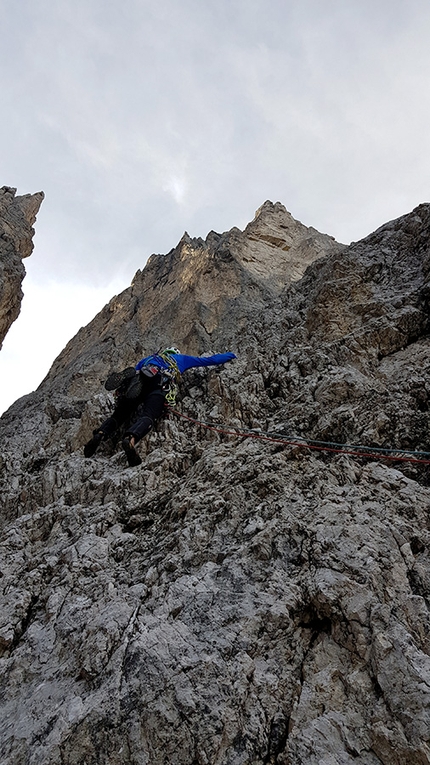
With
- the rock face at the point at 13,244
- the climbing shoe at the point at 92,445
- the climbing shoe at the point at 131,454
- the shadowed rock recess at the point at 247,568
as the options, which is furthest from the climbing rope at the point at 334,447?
the rock face at the point at 13,244

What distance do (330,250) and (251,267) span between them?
11.3 feet

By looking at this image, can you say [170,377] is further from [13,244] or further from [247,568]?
[13,244]

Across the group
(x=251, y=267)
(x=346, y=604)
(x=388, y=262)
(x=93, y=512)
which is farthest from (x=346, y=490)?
(x=251, y=267)

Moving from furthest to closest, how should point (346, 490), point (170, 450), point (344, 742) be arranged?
point (170, 450) < point (346, 490) < point (344, 742)

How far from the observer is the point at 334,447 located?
4.81 m

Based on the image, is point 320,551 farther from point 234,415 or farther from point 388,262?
point 388,262

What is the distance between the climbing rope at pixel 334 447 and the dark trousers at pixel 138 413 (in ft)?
3.05

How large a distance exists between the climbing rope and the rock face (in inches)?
435

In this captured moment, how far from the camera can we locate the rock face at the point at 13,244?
1424cm

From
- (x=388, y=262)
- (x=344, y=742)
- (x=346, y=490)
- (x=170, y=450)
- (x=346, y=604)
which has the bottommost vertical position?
(x=344, y=742)

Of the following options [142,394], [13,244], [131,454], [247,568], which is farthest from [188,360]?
[13,244]

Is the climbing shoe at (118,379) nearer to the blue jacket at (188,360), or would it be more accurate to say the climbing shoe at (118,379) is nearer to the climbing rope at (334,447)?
the blue jacket at (188,360)

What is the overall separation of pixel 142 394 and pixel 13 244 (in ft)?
38.0

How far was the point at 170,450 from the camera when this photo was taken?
19.8 ft
